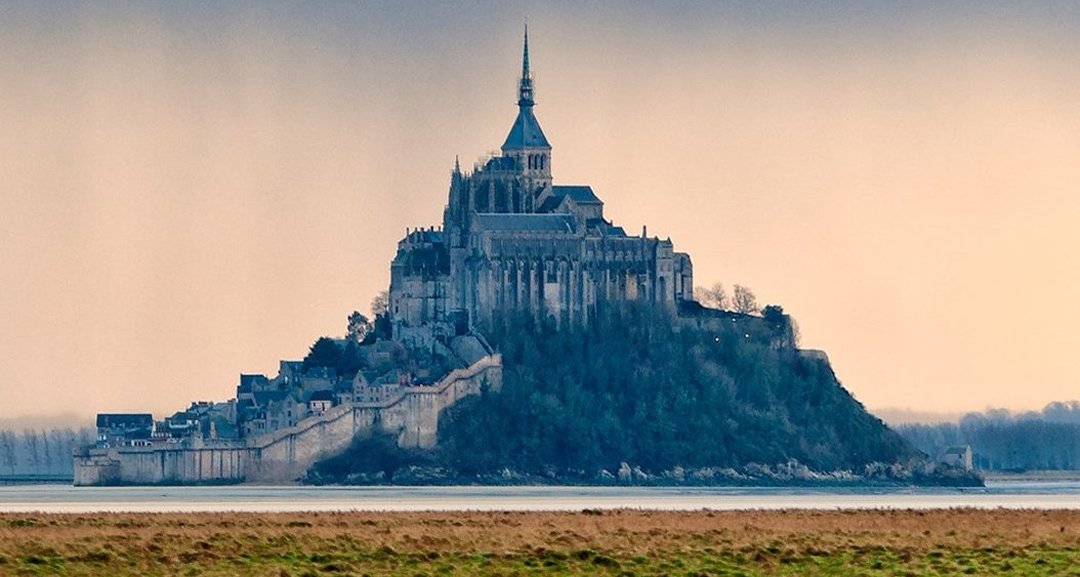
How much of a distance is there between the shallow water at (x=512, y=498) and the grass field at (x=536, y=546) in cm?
→ 3362

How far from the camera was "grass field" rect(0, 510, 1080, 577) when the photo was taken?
65.8 metres

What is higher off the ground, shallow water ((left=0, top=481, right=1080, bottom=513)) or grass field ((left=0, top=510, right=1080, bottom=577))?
shallow water ((left=0, top=481, right=1080, bottom=513))

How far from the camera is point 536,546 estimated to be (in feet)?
Result: 232

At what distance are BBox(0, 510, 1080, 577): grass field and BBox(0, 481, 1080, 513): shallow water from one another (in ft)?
110

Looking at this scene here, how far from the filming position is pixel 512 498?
153 metres

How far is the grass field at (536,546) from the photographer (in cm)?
6575

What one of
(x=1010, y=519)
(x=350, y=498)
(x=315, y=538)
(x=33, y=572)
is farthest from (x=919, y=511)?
(x=350, y=498)

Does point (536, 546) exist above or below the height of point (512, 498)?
below

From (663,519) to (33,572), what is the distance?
2714 cm

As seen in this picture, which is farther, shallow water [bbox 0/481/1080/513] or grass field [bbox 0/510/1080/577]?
shallow water [bbox 0/481/1080/513]

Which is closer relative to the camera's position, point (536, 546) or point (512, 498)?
point (536, 546)

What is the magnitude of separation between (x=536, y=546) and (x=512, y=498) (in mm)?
82075

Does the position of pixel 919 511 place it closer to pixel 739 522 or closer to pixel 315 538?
pixel 739 522

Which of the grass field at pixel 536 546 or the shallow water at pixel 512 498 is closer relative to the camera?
the grass field at pixel 536 546
